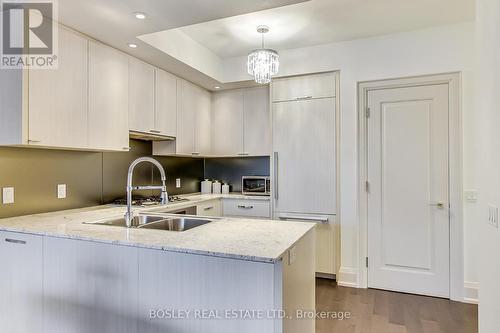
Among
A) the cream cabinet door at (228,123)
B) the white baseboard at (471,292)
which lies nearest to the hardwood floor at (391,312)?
the white baseboard at (471,292)

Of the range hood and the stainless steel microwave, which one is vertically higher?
the range hood

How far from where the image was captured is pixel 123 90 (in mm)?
2799

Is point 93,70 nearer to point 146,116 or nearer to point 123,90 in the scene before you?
point 123,90

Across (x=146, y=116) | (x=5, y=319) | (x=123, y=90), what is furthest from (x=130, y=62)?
(x=5, y=319)

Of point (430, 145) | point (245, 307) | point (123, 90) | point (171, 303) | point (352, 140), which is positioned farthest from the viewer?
point (352, 140)

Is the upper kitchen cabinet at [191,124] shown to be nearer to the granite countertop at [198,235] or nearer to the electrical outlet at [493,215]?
the granite countertop at [198,235]

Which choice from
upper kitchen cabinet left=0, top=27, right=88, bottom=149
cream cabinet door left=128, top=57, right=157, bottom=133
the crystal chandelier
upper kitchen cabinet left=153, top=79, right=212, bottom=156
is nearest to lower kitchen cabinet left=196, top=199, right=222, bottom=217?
upper kitchen cabinet left=153, top=79, right=212, bottom=156

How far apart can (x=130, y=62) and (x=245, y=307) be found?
99.1 inches

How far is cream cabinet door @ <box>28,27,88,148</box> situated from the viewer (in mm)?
2094

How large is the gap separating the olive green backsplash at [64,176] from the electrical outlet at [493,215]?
120 inches

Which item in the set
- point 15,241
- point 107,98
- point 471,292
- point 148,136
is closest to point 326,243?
point 471,292

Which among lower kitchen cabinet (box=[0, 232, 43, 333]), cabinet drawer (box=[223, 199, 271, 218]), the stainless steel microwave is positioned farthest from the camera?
the stainless steel microwave

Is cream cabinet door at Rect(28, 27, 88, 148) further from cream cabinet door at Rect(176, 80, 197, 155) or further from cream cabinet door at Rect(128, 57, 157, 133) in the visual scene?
cream cabinet door at Rect(176, 80, 197, 155)

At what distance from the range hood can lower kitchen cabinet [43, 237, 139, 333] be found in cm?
146
